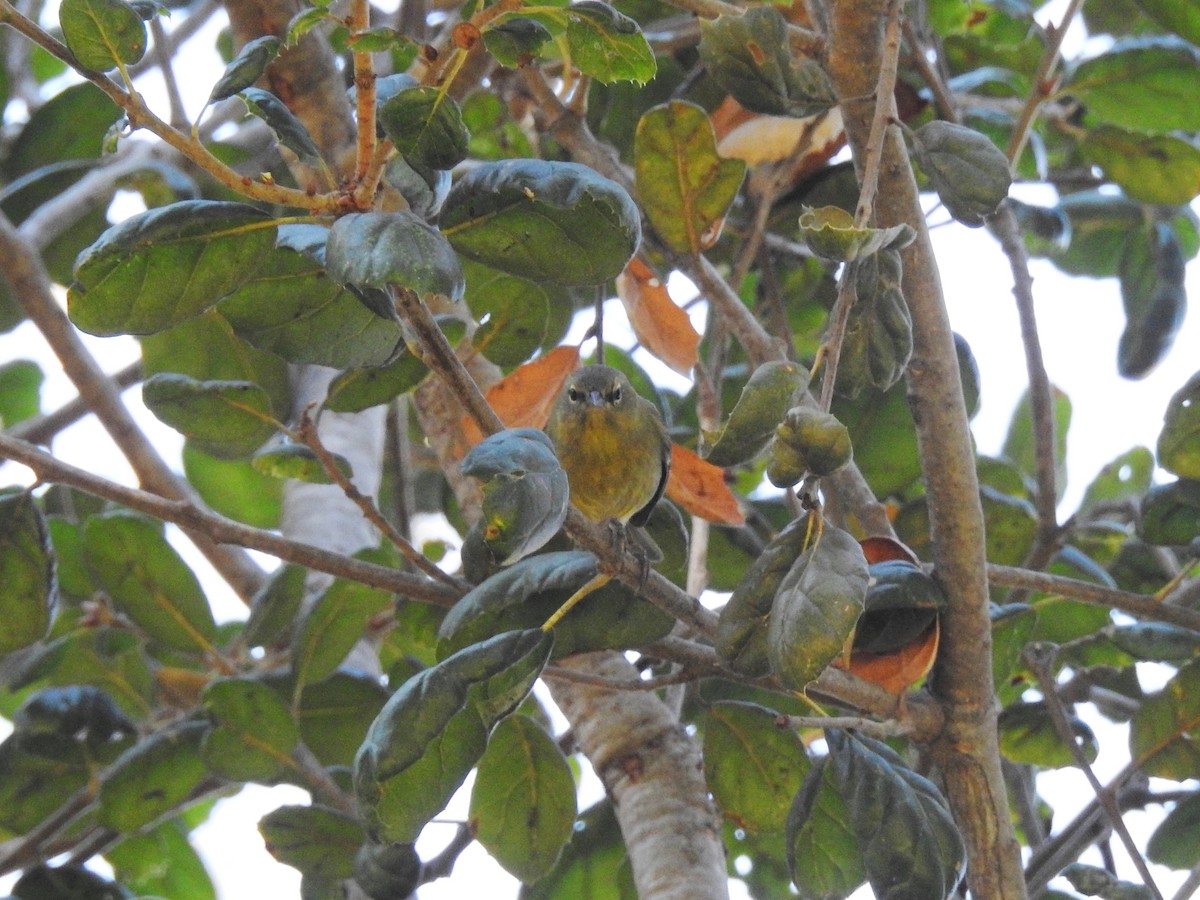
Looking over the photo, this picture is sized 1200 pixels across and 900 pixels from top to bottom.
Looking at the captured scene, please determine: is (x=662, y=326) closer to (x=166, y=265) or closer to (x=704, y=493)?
(x=704, y=493)

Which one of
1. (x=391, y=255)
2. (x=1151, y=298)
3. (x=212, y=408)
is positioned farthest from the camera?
(x=1151, y=298)

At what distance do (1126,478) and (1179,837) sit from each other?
3.52ft

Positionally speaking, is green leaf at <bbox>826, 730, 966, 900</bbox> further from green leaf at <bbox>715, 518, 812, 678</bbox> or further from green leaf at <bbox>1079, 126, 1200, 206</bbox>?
green leaf at <bbox>1079, 126, 1200, 206</bbox>

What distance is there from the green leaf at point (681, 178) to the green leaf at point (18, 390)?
1885 mm

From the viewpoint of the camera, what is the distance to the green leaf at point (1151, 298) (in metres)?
2.15

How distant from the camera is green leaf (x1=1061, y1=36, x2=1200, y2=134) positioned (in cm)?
194

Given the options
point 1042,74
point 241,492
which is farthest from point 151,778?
point 1042,74

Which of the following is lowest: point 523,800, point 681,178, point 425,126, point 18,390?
point 523,800

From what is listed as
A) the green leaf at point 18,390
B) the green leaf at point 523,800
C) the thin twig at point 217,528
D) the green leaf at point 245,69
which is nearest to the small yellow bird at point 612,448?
the green leaf at point 523,800

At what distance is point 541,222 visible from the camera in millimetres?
1103

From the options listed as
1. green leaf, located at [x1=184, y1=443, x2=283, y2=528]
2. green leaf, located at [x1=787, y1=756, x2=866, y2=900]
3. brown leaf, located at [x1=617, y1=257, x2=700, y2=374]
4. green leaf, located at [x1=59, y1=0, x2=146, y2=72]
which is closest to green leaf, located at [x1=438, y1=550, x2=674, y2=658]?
green leaf, located at [x1=787, y1=756, x2=866, y2=900]

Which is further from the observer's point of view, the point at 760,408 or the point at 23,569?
the point at 23,569

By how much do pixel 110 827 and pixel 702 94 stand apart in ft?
4.90

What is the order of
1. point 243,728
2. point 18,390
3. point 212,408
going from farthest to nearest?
point 18,390 → point 243,728 → point 212,408
